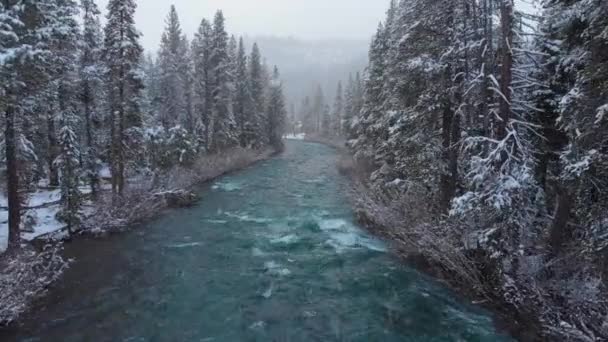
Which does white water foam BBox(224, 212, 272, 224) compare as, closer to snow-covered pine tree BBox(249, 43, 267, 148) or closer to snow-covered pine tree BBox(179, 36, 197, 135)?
snow-covered pine tree BBox(179, 36, 197, 135)

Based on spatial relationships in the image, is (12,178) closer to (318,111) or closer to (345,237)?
(345,237)

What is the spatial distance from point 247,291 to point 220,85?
103 ft

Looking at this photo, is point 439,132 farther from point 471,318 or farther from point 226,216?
point 226,216

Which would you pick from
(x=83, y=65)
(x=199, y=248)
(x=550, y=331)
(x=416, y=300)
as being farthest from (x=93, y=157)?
(x=550, y=331)

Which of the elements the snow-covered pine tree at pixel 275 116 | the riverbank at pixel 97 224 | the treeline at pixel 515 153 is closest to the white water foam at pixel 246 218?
the riverbank at pixel 97 224


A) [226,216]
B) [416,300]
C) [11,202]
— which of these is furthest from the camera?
[226,216]

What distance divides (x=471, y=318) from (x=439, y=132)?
8980 millimetres

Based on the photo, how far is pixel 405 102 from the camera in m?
17.5

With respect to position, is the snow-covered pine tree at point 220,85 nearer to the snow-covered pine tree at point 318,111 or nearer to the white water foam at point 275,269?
Result: the white water foam at point 275,269

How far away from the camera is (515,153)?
10508 millimetres

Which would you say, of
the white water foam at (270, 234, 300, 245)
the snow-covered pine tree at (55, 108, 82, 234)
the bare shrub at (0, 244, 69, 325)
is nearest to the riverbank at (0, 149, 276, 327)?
the bare shrub at (0, 244, 69, 325)

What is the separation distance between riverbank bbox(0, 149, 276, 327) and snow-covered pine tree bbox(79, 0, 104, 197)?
1953mm

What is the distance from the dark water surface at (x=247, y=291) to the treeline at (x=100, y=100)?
379 centimetres

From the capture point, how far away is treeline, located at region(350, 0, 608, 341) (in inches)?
327
